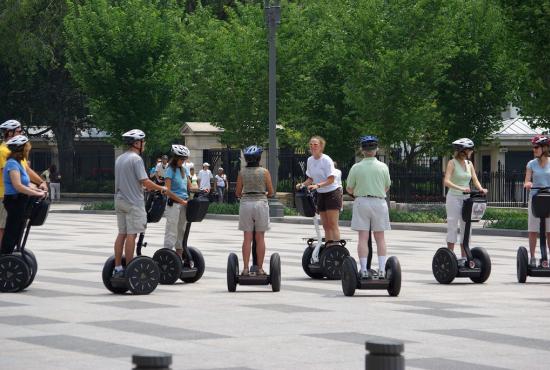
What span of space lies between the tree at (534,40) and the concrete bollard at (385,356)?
27226mm

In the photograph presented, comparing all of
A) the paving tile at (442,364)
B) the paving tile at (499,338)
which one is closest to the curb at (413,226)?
the paving tile at (499,338)

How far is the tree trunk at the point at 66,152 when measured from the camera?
63.8 metres

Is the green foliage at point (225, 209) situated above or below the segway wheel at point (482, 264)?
above

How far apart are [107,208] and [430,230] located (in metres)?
16.1

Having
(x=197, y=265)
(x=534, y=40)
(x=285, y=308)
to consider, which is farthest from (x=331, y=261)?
(x=534, y=40)

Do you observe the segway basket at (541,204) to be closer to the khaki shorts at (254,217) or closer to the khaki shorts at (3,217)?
the khaki shorts at (254,217)

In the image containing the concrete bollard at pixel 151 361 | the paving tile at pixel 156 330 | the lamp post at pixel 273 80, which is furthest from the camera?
the lamp post at pixel 273 80

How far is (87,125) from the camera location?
235 ft

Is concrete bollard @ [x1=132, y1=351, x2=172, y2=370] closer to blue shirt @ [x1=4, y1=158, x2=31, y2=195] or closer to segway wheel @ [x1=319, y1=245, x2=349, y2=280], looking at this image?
blue shirt @ [x1=4, y1=158, x2=31, y2=195]

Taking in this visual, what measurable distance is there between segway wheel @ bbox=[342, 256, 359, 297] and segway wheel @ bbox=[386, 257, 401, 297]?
36 cm

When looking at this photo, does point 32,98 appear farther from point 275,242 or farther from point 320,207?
point 320,207

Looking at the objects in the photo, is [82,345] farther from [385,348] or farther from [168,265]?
[168,265]

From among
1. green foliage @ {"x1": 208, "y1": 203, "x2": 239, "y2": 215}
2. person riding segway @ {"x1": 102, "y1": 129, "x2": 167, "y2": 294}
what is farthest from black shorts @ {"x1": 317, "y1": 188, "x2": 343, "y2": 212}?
green foliage @ {"x1": 208, "y1": 203, "x2": 239, "y2": 215}

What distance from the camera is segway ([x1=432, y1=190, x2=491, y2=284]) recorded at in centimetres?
1658
